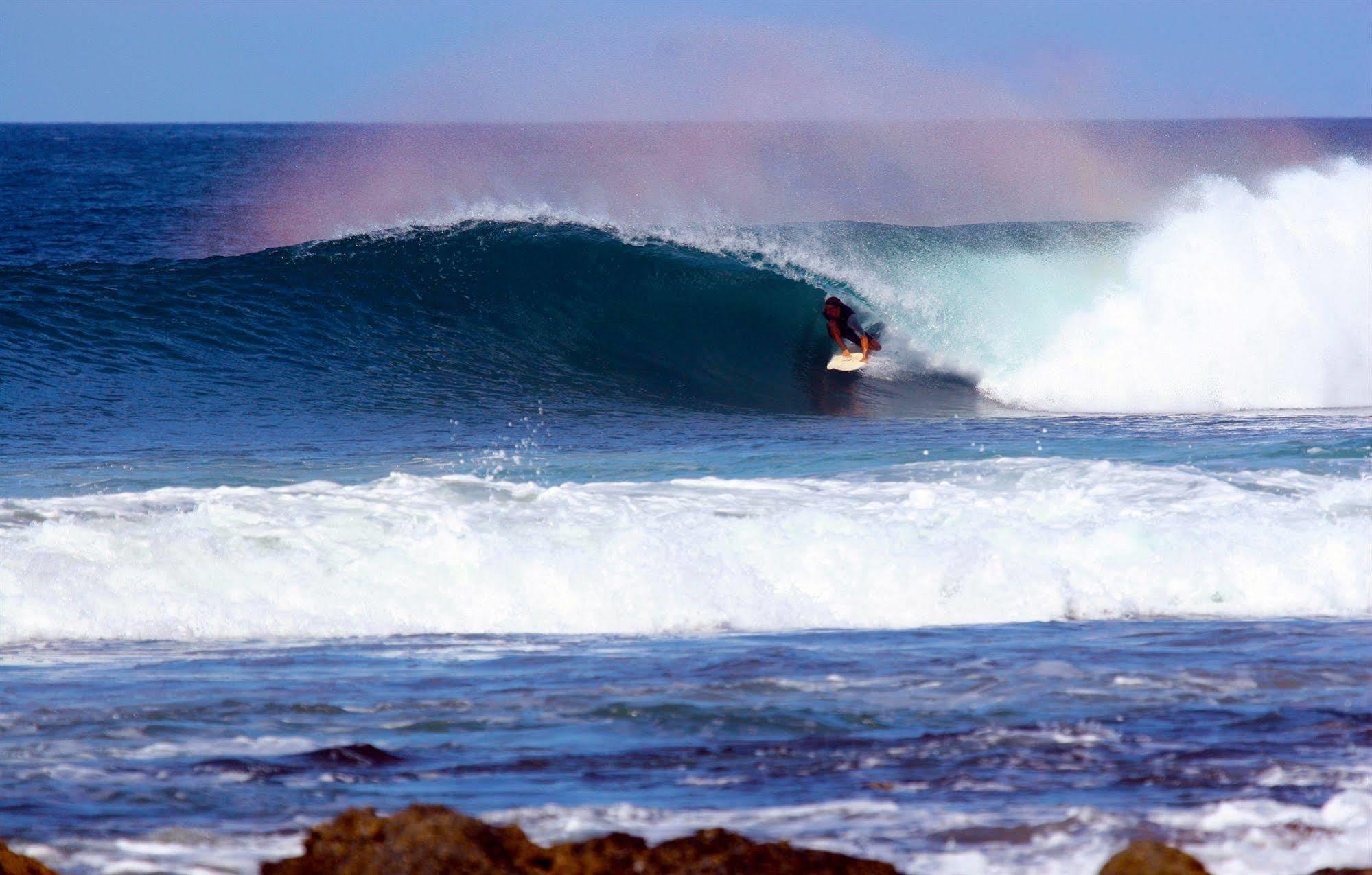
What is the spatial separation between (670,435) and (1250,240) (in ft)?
27.1

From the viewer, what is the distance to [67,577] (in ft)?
21.2

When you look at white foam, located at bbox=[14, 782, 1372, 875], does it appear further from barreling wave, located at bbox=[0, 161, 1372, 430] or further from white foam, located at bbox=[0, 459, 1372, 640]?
barreling wave, located at bbox=[0, 161, 1372, 430]

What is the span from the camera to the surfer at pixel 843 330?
14391mm

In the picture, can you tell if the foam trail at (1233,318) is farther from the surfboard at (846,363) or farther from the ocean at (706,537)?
the surfboard at (846,363)

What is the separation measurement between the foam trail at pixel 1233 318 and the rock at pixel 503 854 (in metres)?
10.9

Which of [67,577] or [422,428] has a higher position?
[422,428]

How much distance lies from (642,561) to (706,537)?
0.45 meters

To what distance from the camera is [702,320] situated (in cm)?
1503

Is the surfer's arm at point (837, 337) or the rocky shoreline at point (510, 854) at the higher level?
the surfer's arm at point (837, 337)

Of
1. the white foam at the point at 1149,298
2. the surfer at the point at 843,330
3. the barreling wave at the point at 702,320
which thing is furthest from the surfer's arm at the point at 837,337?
the white foam at the point at 1149,298

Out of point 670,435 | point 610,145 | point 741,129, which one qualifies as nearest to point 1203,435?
point 670,435

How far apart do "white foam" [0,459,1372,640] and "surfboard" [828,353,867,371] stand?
6.27 meters

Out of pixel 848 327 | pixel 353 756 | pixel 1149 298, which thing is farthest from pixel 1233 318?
pixel 353 756

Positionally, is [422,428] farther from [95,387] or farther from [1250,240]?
[1250,240]
